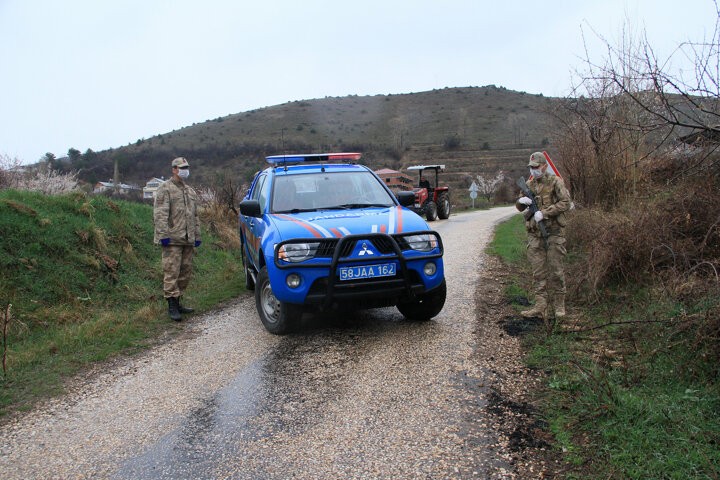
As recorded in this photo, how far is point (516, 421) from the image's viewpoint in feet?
12.2

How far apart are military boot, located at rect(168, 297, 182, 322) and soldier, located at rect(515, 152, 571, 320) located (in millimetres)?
4236

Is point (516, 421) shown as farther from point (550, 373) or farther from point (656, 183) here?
point (656, 183)

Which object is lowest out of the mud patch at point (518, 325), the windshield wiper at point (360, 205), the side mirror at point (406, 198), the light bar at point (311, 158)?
the mud patch at point (518, 325)

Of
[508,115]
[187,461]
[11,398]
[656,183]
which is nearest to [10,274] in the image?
[11,398]

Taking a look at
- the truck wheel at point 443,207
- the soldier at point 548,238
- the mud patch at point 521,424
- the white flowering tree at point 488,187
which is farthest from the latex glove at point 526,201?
the white flowering tree at point 488,187

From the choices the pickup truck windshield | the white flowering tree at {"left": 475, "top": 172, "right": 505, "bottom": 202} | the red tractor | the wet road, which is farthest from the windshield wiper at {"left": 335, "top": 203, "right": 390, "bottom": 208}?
the white flowering tree at {"left": 475, "top": 172, "right": 505, "bottom": 202}

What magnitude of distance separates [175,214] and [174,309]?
1219 mm

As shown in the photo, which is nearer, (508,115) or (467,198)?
(467,198)

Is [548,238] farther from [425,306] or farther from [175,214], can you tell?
[175,214]

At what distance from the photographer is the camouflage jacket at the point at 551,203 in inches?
236

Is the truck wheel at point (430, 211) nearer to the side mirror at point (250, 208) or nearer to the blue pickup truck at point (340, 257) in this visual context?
the blue pickup truck at point (340, 257)

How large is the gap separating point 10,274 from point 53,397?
11.9 ft

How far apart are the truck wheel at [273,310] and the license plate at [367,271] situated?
0.68 metres

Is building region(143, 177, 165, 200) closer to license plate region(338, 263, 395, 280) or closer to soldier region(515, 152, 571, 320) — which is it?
license plate region(338, 263, 395, 280)
